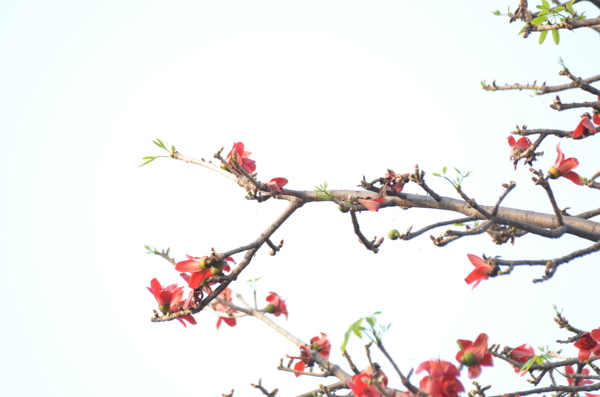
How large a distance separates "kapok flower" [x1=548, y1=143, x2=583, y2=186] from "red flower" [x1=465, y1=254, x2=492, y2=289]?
111 cm

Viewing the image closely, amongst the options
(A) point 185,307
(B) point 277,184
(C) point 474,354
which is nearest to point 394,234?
(C) point 474,354

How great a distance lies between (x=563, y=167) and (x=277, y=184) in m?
1.76

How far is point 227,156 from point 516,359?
2.30m

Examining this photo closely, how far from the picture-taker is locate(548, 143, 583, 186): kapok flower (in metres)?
3.22

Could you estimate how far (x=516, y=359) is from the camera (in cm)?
341

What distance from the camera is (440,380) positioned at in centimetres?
223

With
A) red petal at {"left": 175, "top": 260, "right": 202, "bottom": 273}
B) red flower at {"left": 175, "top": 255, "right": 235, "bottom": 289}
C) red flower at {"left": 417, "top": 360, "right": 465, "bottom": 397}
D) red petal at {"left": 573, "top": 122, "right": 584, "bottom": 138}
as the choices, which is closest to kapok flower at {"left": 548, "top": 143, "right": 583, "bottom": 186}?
red petal at {"left": 573, "top": 122, "right": 584, "bottom": 138}

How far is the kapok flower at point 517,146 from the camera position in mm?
3561

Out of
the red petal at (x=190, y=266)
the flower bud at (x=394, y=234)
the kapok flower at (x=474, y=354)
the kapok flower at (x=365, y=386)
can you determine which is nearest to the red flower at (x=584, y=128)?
the flower bud at (x=394, y=234)

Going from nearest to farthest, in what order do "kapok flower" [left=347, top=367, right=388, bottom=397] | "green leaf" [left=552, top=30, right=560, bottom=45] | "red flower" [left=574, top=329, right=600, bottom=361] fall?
1. "kapok flower" [left=347, top=367, right=388, bottom=397]
2. "red flower" [left=574, top=329, right=600, bottom=361]
3. "green leaf" [left=552, top=30, right=560, bottom=45]

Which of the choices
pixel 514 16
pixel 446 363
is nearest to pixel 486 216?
pixel 446 363

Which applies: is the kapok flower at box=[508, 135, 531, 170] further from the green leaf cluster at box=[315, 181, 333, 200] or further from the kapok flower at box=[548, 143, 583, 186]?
the green leaf cluster at box=[315, 181, 333, 200]

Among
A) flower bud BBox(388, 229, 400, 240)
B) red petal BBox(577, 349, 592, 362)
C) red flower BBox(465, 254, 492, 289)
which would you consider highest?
flower bud BBox(388, 229, 400, 240)

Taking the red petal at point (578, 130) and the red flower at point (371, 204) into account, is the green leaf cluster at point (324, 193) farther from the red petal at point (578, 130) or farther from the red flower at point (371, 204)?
the red petal at point (578, 130)
